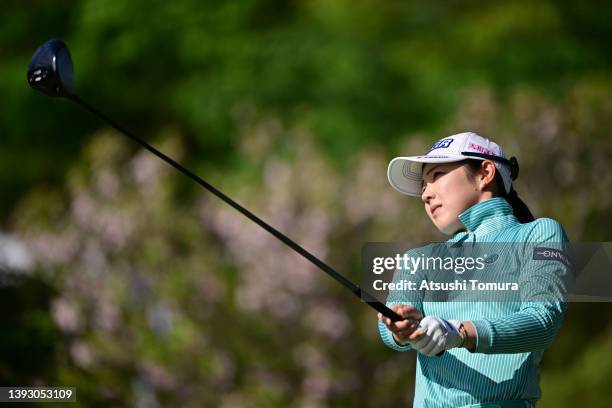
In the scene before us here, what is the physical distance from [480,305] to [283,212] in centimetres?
593

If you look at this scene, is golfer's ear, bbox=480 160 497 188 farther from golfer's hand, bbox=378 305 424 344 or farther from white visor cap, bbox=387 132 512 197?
golfer's hand, bbox=378 305 424 344

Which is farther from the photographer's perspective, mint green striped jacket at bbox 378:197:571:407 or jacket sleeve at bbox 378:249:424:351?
jacket sleeve at bbox 378:249:424:351

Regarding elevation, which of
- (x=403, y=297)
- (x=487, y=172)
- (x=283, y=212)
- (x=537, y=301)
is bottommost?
(x=537, y=301)

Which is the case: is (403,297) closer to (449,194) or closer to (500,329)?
(449,194)

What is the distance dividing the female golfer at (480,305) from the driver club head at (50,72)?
87 centimetres

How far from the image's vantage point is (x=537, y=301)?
2.26m

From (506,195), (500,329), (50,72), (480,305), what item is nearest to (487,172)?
(506,195)

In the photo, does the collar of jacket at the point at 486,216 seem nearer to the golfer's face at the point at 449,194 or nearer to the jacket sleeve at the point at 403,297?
the golfer's face at the point at 449,194

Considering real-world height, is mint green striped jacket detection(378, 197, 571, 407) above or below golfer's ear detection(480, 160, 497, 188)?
below

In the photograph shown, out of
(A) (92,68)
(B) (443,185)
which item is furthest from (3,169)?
(B) (443,185)

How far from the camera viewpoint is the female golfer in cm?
217

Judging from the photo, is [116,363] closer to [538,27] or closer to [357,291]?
[357,291]

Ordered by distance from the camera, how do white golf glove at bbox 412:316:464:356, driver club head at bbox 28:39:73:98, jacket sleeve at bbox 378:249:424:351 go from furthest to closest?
driver club head at bbox 28:39:73:98 < jacket sleeve at bbox 378:249:424:351 < white golf glove at bbox 412:316:464:356

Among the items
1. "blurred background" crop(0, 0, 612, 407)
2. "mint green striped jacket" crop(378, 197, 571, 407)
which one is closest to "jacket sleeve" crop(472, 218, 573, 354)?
"mint green striped jacket" crop(378, 197, 571, 407)
